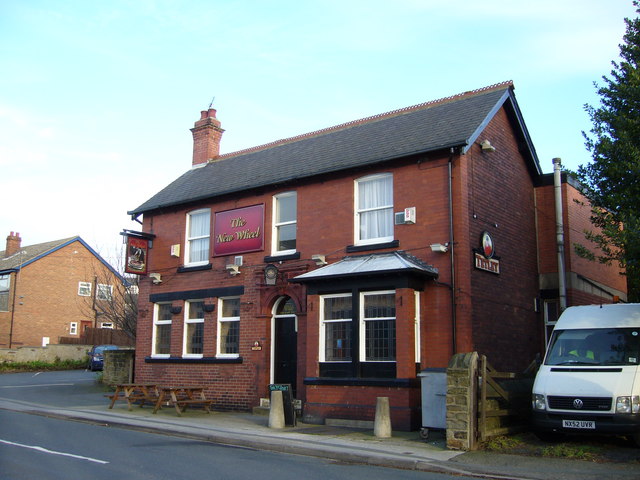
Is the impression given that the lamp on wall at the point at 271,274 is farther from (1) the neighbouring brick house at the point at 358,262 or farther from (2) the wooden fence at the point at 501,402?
(2) the wooden fence at the point at 501,402

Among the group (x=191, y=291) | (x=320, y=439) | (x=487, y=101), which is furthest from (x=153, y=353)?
(x=487, y=101)

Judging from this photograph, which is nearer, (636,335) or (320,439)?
(636,335)

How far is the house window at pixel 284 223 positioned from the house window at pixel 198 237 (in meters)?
2.80

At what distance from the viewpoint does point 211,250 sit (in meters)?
19.5

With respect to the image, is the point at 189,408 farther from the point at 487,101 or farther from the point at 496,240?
the point at 487,101

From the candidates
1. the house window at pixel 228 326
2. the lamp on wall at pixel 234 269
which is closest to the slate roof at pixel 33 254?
the house window at pixel 228 326

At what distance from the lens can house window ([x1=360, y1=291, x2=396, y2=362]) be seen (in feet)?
47.4

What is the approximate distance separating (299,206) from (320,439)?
7172 millimetres

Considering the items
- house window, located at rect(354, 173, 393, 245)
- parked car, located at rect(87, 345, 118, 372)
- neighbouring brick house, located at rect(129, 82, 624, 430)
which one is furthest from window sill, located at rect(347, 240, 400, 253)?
parked car, located at rect(87, 345, 118, 372)

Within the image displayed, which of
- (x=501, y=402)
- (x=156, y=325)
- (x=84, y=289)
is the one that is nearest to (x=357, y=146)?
(x=501, y=402)

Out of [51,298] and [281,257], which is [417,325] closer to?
[281,257]

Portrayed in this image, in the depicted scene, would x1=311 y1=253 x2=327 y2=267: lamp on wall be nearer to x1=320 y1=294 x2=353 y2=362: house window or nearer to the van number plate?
x1=320 y1=294 x2=353 y2=362: house window

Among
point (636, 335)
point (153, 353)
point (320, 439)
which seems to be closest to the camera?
point (636, 335)

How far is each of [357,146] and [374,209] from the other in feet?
8.03
